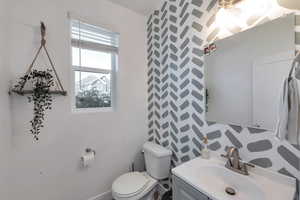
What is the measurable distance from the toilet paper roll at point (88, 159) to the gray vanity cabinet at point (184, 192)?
36.4 inches

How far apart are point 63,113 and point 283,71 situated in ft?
5.94

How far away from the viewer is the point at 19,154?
122 centimetres

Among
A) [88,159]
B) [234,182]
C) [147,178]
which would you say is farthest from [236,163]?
[88,159]

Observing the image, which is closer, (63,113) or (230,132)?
(230,132)

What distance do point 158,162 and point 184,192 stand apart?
2.04 feet

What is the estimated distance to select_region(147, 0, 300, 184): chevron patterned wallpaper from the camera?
97 centimetres

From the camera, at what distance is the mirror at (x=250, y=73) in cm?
90

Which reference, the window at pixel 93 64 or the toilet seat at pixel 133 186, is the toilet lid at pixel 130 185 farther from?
the window at pixel 93 64

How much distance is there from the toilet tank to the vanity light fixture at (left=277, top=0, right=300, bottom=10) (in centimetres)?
154

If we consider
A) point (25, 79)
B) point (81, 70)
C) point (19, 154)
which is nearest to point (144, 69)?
point (81, 70)

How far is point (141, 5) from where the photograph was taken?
1.81 metres

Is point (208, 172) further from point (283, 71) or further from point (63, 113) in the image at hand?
point (63, 113)

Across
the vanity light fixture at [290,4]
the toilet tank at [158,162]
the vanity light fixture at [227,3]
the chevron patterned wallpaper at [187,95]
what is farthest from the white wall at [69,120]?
the vanity light fixture at [290,4]

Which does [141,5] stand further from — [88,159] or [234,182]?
[234,182]
